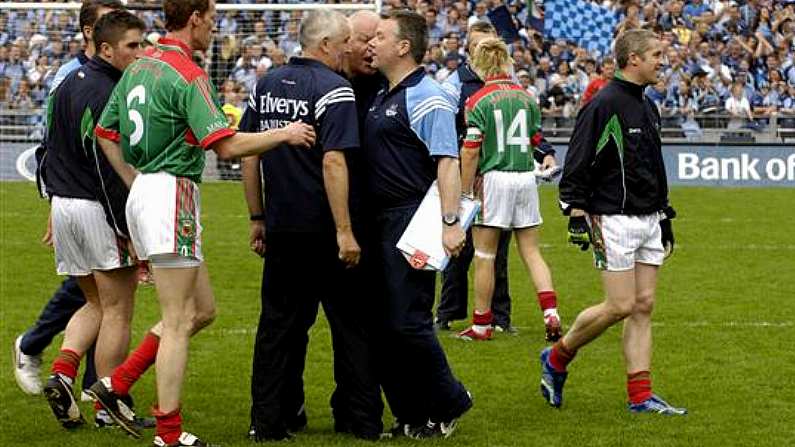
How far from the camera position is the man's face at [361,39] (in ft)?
26.6

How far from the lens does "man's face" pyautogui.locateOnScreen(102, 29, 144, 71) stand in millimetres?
8422

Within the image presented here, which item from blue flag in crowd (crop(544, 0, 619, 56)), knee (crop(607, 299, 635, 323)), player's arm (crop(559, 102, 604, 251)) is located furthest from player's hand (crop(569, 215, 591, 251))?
blue flag in crowd (crop(544, 0, 619, 56))

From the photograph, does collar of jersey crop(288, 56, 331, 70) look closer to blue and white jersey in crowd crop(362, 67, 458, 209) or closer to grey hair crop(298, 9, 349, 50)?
grey hair crop(298, 9, 349, 50)

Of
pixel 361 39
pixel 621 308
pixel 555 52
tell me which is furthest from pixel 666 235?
pixel 555 52

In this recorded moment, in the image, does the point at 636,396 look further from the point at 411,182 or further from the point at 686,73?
the point at 686,73

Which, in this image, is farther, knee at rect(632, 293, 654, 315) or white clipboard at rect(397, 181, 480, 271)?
knee at rect(632, 293, 654, 315)

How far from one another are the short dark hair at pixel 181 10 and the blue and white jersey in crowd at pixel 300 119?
60 cm

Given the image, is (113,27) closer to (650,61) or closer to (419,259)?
(419,259)

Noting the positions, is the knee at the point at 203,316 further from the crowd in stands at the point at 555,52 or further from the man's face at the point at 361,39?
the crowd in stands at the point at 555,52

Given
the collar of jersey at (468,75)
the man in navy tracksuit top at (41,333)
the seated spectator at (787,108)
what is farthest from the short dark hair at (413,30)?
the seated spectator at (787,108)

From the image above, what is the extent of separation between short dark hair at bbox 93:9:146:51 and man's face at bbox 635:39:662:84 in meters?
2.83

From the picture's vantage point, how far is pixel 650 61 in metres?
8.65

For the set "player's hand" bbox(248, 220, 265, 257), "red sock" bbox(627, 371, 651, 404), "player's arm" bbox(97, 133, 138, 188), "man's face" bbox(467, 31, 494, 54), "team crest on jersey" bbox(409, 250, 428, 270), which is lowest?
"red sock" bbox(627, 371, 651, 404)

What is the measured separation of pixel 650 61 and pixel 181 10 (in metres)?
2.79
